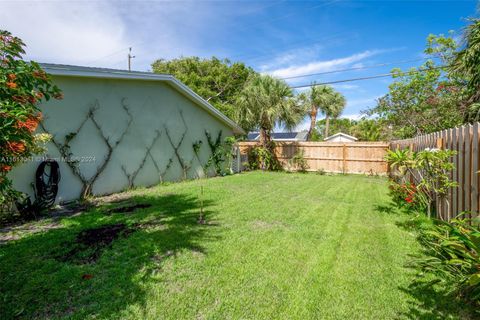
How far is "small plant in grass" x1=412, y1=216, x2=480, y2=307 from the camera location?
7.89ft

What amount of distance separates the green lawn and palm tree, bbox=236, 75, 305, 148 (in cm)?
846

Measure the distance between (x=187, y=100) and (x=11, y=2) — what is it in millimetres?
6005

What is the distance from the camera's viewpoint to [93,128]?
7.80 metres

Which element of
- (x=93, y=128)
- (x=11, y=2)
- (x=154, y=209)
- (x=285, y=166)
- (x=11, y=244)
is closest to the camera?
(x=11, y=244)

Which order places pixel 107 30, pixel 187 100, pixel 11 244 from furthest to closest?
1. pixel 187 100
2. pixel 107 30
3. pixel 11 244

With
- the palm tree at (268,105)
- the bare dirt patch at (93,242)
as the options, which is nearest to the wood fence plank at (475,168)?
the bare dirt patch at (93,242)

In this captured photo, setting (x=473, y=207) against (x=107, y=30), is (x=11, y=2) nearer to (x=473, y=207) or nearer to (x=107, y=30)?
(x=107, y=30)

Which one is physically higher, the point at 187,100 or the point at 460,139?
the point at 187,100

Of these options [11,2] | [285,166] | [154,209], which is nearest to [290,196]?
[154,209]

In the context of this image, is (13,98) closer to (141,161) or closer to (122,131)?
(122,131)

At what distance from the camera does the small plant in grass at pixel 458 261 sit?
2404mm

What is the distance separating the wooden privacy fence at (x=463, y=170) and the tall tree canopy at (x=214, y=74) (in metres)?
21.1

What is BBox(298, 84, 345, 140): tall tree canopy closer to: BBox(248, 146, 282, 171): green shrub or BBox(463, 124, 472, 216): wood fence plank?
BBox(248, 146, 282, 171): green shrub

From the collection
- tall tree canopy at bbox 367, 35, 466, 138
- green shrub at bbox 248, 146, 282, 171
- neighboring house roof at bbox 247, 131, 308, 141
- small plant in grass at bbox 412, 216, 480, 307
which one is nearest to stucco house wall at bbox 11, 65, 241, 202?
green shrub at bbox 248, 146, 282, 171
